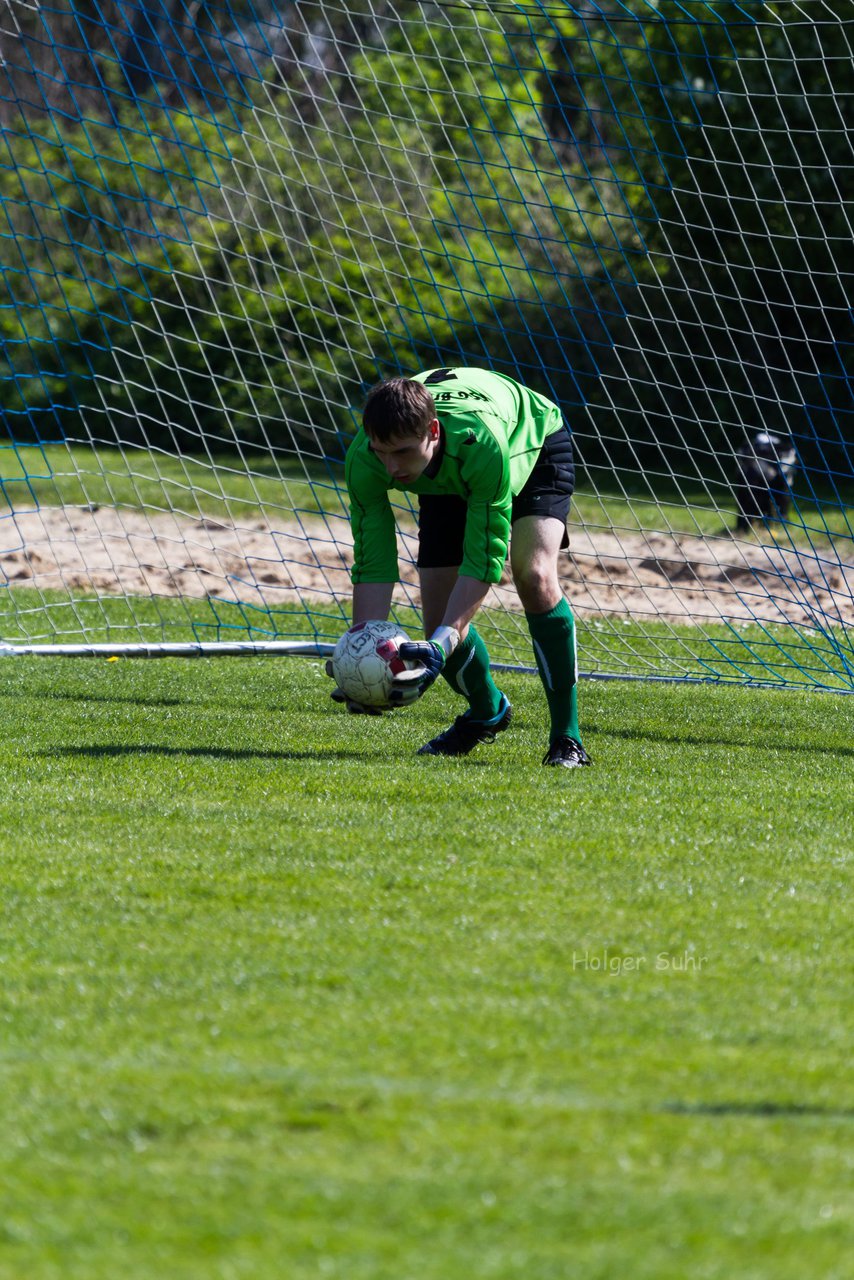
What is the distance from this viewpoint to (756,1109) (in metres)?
2.52

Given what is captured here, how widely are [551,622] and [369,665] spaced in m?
0.85

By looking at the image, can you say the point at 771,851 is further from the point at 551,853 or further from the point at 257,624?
the point at 257,624

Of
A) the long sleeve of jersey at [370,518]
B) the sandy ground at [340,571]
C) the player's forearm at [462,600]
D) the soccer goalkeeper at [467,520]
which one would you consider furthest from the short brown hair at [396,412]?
the sandy ground at [340,571]

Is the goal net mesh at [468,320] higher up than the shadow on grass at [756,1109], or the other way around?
the shadow on grass at [756,1109]

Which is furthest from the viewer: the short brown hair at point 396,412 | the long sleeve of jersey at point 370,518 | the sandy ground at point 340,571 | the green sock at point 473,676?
the sandy ground at point 340,571

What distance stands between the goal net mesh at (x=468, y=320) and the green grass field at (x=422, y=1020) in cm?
301

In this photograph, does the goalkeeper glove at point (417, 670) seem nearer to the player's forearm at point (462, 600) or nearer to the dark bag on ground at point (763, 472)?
the player's forearm at point (462, 600)

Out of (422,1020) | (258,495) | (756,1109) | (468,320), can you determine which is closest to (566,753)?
(422,1020)

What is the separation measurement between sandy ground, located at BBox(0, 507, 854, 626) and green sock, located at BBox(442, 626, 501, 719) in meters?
3.07

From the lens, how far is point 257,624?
8867 mm

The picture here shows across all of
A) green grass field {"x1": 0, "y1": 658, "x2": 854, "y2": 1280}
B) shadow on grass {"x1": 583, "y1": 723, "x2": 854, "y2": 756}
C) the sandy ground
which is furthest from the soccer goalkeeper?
the sandy ground

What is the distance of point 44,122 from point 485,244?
1434 centimetres

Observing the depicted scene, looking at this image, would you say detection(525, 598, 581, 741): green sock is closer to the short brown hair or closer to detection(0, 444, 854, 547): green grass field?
the short brown hair

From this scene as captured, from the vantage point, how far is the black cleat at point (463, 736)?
5523mm
